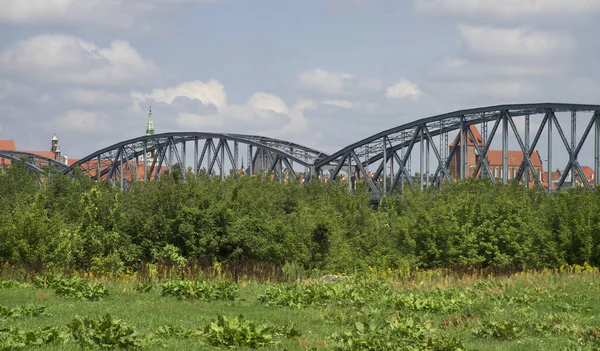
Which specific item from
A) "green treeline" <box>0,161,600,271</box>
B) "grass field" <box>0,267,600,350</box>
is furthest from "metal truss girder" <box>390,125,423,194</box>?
"grass field" <box>0,267,600,350</box>

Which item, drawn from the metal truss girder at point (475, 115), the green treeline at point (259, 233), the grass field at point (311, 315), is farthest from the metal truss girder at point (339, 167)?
the grass field at point (311, 315)

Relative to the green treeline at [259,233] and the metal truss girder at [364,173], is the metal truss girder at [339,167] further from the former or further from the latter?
the green treeline at [259,233]

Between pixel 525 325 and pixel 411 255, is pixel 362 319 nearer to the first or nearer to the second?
pixel 525 325

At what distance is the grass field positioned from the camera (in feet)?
44.5

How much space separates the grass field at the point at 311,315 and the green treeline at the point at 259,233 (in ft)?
18.7

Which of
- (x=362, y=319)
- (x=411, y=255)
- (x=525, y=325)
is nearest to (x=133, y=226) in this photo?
(x=411, y=255)

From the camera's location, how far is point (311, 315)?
18.5 metres

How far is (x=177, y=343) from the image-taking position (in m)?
13.9

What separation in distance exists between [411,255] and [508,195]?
9042mm

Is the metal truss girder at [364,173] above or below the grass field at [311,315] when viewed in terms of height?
above

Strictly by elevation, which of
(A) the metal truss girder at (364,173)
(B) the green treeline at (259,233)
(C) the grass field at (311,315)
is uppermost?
(A) the metal truss girder at (364,173)

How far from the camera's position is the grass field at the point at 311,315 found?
1355 centimetres

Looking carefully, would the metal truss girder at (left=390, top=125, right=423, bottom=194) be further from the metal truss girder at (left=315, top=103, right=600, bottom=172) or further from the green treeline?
the green treeline

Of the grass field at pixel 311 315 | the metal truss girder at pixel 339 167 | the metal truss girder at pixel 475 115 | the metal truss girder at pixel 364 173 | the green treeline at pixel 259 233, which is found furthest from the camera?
the metal truss girder at pixel 339 167
